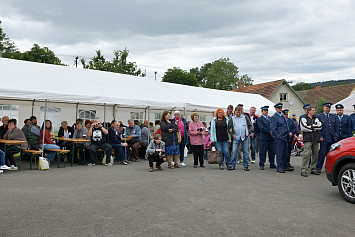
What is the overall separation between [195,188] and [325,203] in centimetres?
247

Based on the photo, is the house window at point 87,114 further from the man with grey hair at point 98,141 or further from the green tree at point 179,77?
the green tree at point 179,77

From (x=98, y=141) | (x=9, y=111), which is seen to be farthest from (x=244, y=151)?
(x=9, y=111)

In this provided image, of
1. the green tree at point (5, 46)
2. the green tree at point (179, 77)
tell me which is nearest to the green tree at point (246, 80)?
the green tree at point (179, 77)

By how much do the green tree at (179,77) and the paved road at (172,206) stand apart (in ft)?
167

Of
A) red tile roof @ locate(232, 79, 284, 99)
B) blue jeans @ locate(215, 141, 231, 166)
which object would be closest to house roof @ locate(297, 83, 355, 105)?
red tile roof @ locate(232, 79, 284, 99)

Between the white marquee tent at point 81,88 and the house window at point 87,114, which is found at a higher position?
the white marquee tent at point 81,88

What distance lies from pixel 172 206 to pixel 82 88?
298 inches

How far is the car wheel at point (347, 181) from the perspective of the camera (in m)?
5.27

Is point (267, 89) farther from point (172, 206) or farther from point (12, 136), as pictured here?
point (172, 206)

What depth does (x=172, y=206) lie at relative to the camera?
5031mm

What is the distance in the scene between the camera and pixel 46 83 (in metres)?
10.6

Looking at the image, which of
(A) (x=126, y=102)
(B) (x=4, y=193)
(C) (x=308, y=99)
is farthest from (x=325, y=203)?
(C) (x=308, y=99)

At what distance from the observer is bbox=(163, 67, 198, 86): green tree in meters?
58.2

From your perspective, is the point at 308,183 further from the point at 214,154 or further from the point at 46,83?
the point at 46,83
